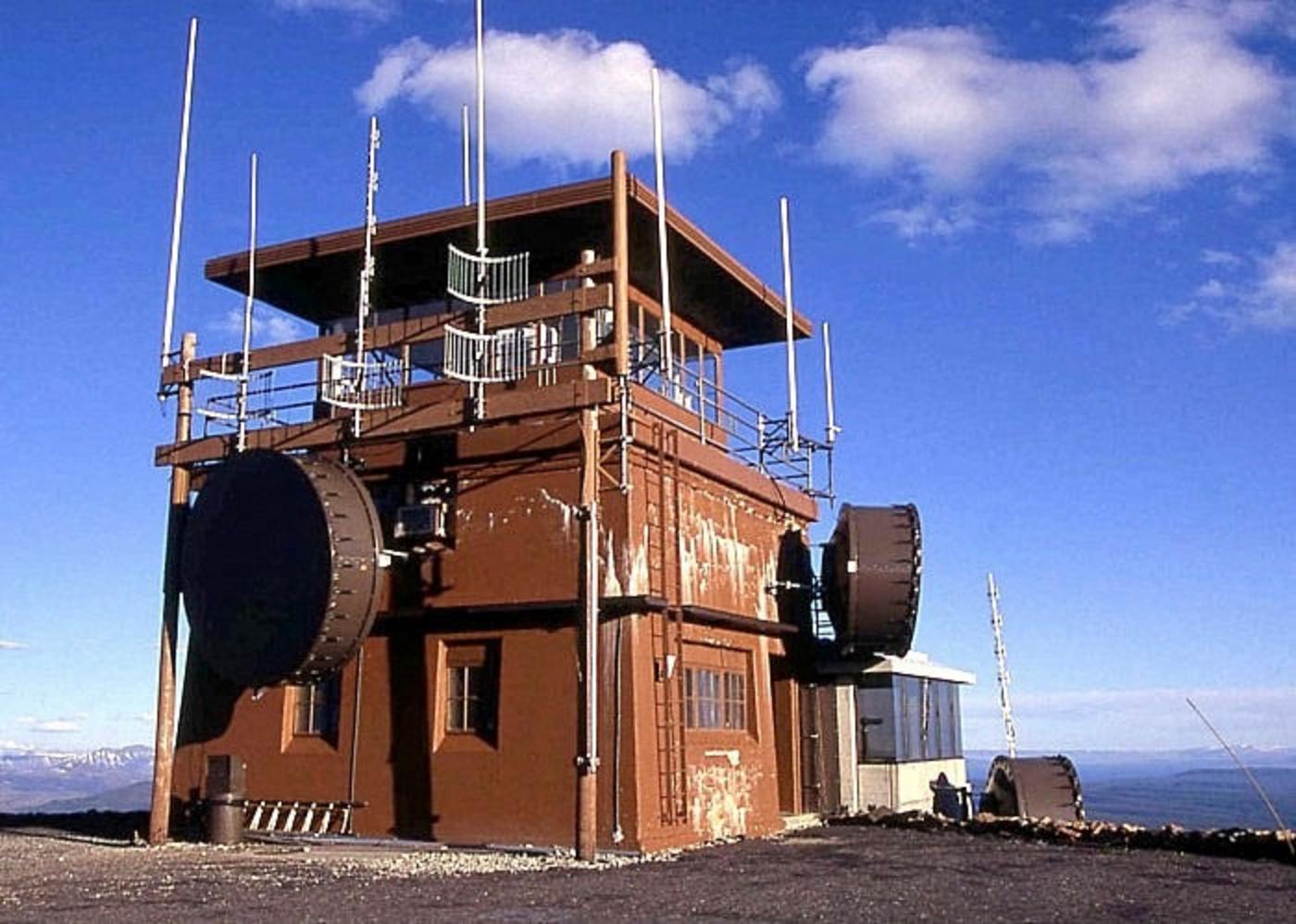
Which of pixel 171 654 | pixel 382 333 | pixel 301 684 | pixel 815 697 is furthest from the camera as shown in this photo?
pixel 815 697

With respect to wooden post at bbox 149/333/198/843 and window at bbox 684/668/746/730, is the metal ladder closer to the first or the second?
wooden post at bbox 149/333/198/843

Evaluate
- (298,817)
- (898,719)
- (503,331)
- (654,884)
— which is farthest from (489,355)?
(898,719)

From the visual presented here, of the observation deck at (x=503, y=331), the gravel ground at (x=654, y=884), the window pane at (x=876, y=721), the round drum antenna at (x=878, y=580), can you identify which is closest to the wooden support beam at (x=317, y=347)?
the observation deck at (x=503, y=331)

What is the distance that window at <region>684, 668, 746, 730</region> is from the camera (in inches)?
828

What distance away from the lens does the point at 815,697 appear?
82.2 feet

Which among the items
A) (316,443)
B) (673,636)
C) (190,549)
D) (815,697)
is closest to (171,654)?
(190,549)

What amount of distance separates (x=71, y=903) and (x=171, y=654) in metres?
7.75

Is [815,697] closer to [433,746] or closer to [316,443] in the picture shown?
[433,746]

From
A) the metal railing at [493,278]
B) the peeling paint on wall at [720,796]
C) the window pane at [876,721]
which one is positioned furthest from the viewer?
the window pane at [876,721]

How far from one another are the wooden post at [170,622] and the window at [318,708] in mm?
1879

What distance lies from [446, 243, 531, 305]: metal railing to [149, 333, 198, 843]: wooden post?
4.46 m

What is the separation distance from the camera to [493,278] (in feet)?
74.7

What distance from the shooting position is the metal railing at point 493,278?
71.6ft

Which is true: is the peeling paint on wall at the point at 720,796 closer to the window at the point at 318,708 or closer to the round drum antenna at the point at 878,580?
the round drum antenna at the point at 878,580
